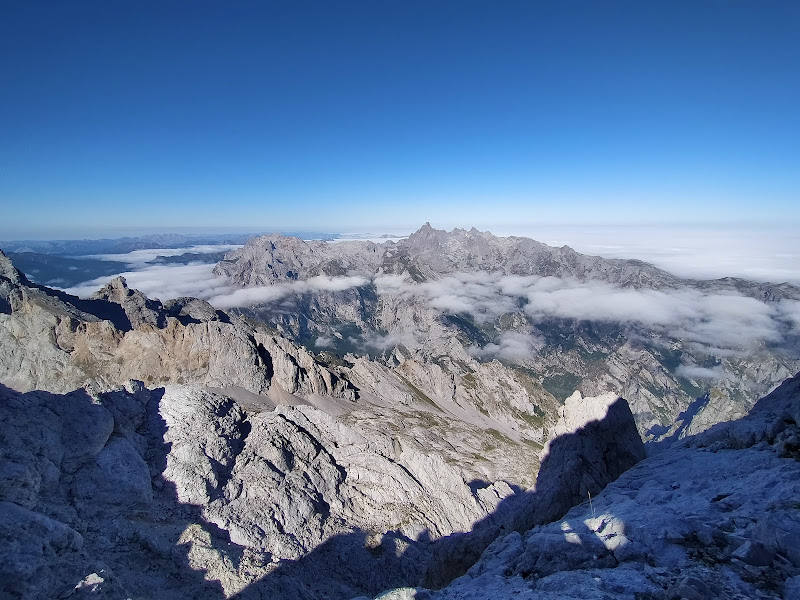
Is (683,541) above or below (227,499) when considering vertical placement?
above

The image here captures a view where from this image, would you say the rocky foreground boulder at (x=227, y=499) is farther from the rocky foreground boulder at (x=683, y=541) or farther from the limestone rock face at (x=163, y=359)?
the limestone rock face at (x=163, y=359)

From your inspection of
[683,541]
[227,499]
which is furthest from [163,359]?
[683,541]

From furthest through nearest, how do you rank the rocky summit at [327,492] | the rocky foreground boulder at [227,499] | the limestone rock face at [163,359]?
1. the limestone rock face at [163,359]
2. the rocky foreground boulder at [227,499]
3. the rocky summit at [327,492]

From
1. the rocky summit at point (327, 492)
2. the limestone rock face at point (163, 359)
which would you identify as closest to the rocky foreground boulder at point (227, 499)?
the rocky summit at point (327, 492)

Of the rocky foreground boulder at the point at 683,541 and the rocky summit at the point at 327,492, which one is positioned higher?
the rocky foreground boulder at the point at 683,541

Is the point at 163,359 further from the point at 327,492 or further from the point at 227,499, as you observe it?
the point at 327,492

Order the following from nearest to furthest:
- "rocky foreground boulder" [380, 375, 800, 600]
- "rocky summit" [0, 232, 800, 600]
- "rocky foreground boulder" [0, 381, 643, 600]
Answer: "rocky foreground boulder" [380, 375, 800, 600]
"rocky summit" [0, 232, 800, 600]
"rocky foreground boulder" [0, 381, 643, 600]

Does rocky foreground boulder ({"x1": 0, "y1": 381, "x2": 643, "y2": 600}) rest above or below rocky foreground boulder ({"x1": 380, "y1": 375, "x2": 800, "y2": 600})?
below

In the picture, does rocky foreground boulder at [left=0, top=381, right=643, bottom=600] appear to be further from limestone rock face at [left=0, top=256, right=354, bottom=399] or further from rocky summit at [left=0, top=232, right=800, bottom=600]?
limestone rock face at [left=0, top=256, right=354, bottom=399]

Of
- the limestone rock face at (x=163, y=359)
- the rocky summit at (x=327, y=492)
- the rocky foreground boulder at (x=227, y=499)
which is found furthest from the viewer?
the limestone rock face at (x=163, y=359)

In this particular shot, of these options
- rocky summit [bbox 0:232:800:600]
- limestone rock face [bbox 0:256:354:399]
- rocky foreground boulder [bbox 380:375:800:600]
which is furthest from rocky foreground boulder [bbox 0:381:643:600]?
limestone rock face [bbox 0:256:354:399]
